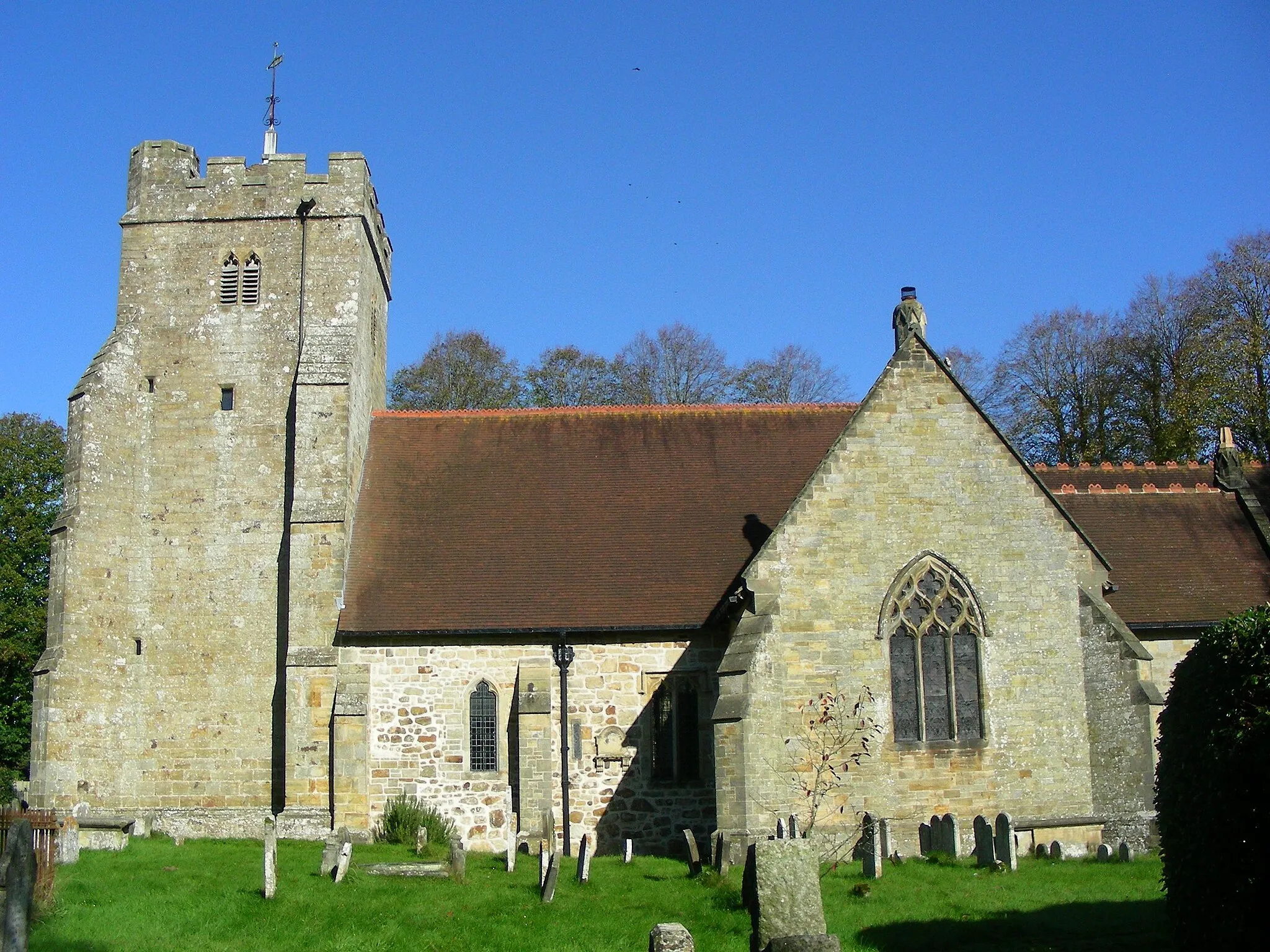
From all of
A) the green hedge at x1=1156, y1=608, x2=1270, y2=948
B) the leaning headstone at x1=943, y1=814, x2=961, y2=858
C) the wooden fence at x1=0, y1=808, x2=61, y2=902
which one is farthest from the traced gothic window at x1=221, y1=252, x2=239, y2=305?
the green hedge at x1=1156, y1=608, x2=1270, y2=948

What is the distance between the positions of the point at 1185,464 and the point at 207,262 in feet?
69.0

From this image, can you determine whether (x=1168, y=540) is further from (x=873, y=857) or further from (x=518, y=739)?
(x=518, y=739)

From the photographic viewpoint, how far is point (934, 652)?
19172 mm

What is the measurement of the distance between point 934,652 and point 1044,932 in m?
6.89

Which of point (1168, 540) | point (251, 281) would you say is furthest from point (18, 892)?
point (1168, 540)

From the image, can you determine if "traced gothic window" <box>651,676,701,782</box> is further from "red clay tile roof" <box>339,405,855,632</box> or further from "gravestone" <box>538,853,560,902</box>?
"gravestone" <box>538,853,560,902</box>

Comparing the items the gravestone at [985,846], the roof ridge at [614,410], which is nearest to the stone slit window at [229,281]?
the roof ridge at [614,410]

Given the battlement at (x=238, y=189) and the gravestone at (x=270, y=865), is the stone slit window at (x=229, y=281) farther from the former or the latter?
the gravestone at (x=270, y=865)

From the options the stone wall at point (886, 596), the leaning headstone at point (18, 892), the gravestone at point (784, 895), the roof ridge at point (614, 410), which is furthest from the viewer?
the roof ridge at point (614, 410)

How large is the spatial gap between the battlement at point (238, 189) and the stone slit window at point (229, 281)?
0.88 metres

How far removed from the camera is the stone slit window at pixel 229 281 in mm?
24359

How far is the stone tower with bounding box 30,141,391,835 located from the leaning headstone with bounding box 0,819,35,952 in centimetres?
922

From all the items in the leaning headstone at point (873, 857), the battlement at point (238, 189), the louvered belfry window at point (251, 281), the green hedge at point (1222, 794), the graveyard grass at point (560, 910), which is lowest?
the graveyard grass at point (560, 910)

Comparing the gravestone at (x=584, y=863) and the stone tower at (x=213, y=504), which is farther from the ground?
the stone tower at (x=213, y=504)
